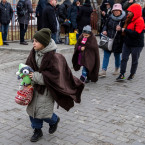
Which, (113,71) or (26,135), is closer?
(26,135)

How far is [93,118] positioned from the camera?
4.78 metres

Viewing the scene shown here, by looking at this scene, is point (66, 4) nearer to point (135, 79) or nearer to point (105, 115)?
point (135, 79)

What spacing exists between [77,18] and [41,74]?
7.87m

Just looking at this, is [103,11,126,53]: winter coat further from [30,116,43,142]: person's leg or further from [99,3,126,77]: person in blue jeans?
[30,116,43,142]: person's leg

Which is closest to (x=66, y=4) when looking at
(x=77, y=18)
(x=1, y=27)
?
(x=77, y=18)

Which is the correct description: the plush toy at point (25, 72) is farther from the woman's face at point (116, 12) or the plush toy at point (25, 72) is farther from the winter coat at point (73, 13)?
the winter coat at point (73, 13)

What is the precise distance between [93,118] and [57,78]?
1512 mm

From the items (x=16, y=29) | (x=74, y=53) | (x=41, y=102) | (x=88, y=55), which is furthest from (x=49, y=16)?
(x=41, y=102)

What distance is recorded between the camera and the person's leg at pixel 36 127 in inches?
151

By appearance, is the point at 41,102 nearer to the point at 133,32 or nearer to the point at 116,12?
the point at 133,32

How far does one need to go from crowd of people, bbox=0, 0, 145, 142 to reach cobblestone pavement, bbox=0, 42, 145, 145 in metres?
0.28

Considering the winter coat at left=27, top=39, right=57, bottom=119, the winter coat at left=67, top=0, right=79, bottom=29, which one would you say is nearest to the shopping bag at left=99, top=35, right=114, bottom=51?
the winter coat at left=27, top=39, right=57, bottom=119

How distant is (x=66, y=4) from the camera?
12414mm

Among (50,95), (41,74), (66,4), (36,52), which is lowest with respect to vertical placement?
(50,95)
